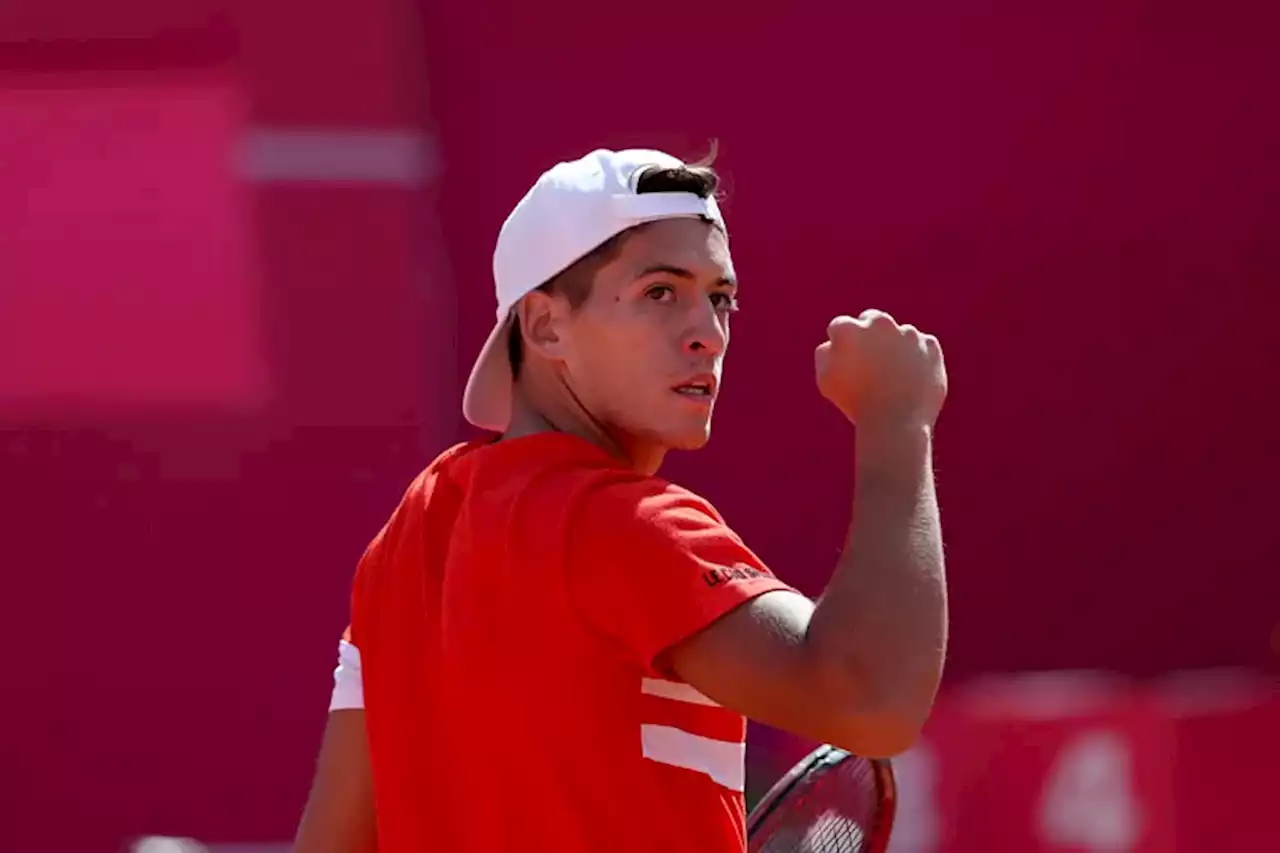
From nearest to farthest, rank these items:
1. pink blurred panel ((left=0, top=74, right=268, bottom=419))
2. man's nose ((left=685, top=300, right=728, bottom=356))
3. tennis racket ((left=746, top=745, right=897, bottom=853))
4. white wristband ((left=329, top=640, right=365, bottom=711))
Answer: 1. man's nose ((left=685, top=300, right=728, bottom=356))
2. white wristband ((left=329, top=640, right=365, bottom=711))
3. tennis racket ((left=746, top=745, right=897, bottom=853))
4. pink blurred panel ((left=0, top=74, right=268, bottom=419))

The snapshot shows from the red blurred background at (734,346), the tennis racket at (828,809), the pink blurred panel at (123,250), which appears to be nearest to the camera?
the tennis racket at (828,809)

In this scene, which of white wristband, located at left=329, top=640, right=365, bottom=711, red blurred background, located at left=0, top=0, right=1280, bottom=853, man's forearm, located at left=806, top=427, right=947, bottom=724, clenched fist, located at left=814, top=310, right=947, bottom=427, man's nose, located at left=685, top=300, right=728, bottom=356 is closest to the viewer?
man's forearm, located at left=806, top=427, right=947, bottom=724

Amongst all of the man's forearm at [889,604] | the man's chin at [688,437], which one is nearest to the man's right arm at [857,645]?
the man's forearm at [889,604]

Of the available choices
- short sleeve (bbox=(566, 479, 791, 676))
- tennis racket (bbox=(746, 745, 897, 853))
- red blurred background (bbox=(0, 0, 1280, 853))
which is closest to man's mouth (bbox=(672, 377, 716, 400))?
short sleeve (bbox=(566, 479, 791, 676))

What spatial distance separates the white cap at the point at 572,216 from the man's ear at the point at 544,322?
1 centimetres

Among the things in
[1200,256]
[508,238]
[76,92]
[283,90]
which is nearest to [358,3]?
[283,90]

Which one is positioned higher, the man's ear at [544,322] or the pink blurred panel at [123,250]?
the man's ear at [544,322]

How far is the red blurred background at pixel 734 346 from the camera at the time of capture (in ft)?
17.3

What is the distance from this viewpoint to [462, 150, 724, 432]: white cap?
7.23ft

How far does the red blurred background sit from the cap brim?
8.62 ft

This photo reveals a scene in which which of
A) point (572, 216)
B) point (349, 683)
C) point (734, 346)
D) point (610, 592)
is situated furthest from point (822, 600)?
point (734, 346)

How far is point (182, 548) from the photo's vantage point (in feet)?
17.5

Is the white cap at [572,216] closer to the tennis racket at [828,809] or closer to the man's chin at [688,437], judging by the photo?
the man's chin at [688,437]

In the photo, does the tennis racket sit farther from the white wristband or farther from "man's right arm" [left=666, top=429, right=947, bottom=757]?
"man's right arm" [left=666, top=429, right=947, bottom=757]
